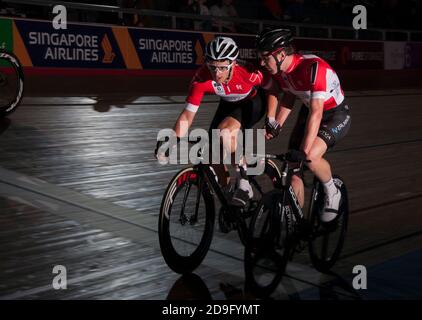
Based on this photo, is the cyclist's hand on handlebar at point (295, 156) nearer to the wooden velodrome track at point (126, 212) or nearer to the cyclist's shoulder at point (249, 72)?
the wooden velodrome track at point (126, 212)

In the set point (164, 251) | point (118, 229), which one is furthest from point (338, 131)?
point (118, 229)

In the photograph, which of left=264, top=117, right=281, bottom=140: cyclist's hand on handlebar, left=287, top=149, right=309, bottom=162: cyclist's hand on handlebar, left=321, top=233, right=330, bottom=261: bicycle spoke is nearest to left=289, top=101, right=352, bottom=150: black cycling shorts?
left=264, top=117, right=281, bottom=140: cyclist's hand on handlebar

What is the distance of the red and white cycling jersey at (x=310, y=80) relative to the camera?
4430 millimetres

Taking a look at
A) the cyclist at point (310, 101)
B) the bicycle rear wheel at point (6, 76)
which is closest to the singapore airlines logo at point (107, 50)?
the bicycle rear wheel at point (6, 76)

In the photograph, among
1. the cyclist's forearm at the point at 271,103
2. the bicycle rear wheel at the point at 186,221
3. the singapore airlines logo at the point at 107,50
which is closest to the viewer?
the bicycle rear wheel at the point at 186,221

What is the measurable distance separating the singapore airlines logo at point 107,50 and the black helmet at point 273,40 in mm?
7952

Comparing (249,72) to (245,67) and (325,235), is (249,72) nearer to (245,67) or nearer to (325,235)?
(245,67)

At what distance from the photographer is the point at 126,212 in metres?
5.69

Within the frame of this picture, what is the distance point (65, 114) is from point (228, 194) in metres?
5.49

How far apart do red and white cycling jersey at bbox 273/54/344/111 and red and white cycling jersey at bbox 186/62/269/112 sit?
0.22 meters

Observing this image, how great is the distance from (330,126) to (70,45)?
295 inches

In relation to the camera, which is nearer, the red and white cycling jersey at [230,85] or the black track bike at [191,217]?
the black track bike at [191,217]

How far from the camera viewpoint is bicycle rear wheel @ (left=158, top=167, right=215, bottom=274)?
4.25 m

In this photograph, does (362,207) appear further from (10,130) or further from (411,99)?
(411,99)
